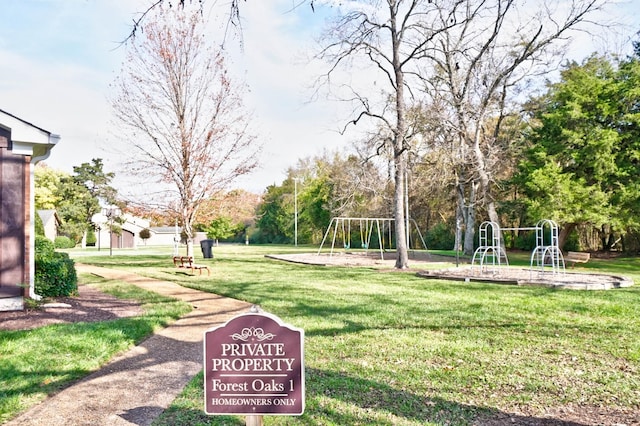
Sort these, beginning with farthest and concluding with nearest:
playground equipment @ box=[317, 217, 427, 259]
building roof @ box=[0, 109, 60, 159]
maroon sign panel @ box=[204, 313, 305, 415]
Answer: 1. playground equipment @ box=[317, 217, 427, 259]
2. building roof @ box=[0, 109, 60, 159]
3. maroon sign panel @ box=[204, 313, 305, 415]

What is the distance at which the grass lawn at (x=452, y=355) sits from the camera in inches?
141

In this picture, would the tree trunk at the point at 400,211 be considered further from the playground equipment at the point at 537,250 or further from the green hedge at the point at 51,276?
the green hedge at the point at 51,276

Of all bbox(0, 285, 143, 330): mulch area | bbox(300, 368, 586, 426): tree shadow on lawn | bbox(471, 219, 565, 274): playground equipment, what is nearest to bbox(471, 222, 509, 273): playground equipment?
bbox(471, 219, 565, 274): playground equipment

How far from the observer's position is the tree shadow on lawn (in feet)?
10.9

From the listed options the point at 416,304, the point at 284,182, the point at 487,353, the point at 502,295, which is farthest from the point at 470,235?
the point at 284,182

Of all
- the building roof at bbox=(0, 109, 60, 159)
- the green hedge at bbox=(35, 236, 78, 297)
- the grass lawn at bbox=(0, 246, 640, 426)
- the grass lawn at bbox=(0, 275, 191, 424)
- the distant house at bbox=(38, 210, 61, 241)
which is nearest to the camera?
the grass lawn at bbox=(0, 246, 640, 426)

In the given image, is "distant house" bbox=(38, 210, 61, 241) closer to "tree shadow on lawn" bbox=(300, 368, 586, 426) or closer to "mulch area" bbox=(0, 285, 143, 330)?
"mulch area" bbox=(0, 285, 143, 330)

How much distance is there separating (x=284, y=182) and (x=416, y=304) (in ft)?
162

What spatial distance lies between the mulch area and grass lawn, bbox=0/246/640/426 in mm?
979

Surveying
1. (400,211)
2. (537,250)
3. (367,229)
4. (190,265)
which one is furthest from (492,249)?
(367,229)

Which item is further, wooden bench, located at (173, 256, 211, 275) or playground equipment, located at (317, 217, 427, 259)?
playground equipment, located at (317, 217, 427, 259)

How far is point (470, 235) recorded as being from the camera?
25.5 meters

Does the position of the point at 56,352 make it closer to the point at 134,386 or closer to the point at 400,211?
the point at 134,386

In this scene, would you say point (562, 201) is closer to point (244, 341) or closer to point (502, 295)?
point (502, 295)
